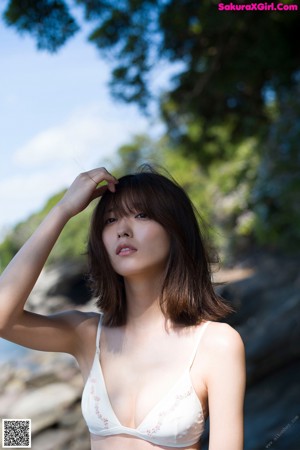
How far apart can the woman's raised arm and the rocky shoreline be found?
4.89ft

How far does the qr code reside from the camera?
211cm

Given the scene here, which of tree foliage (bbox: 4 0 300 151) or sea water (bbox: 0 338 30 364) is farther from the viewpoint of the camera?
sea water (bbox: 0 338 30 364)

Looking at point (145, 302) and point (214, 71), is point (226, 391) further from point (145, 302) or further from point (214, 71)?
point (214, 71)

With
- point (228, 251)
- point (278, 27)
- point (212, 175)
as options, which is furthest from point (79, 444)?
point (212, 175)

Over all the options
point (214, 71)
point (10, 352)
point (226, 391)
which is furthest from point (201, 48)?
point (10, 352)

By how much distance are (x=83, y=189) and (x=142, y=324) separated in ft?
1.34

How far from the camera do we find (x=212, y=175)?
12.5m

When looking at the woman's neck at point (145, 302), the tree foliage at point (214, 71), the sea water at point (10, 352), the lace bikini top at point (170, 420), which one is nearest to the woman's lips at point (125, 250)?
the woman's neck at point (145, 302)

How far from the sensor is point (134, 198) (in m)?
1.57

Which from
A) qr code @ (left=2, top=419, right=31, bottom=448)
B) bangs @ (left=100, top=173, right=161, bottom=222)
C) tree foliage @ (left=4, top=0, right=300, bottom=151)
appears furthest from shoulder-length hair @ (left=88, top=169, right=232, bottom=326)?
tree foliage @ (left=4, top=0, right=300, bottom=151)

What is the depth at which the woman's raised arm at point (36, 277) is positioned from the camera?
149 cm

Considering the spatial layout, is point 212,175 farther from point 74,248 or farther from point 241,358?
point 241,358

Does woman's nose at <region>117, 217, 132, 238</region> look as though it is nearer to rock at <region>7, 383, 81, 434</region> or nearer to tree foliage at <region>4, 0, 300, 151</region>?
tree foliage at <region>4, 0, 300, 151</region>

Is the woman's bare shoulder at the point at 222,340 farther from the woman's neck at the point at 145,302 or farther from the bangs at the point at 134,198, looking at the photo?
the bangs at the point at 134,198
